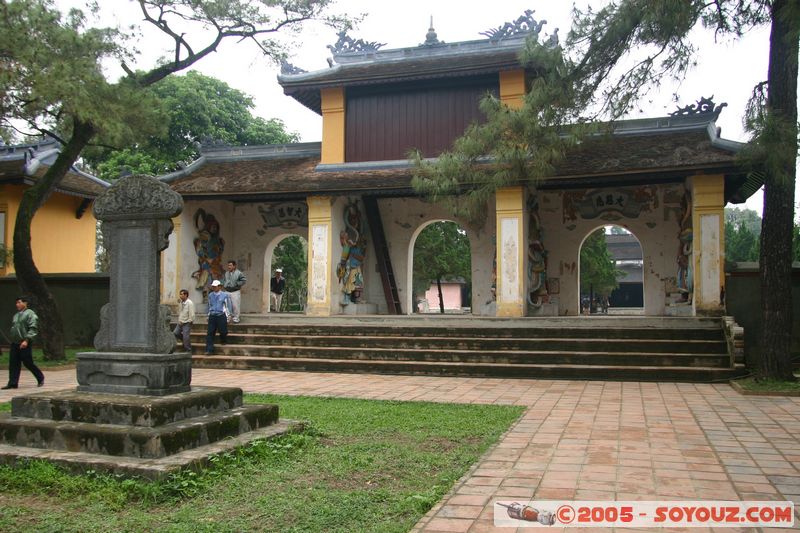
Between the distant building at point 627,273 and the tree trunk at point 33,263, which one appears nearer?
the tree trunk at point 33,263

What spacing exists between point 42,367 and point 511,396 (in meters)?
8.28

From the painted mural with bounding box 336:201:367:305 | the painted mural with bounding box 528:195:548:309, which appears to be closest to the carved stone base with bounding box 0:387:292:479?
the painted mural with bounding box 336:201:367:305

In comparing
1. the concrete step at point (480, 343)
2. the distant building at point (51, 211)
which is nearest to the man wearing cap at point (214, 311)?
the concrete step at point (480, 343)

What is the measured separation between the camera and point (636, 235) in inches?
614

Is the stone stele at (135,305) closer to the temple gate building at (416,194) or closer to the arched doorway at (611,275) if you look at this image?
the temple gate building at (416,194)

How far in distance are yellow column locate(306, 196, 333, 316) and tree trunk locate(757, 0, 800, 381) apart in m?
8.46

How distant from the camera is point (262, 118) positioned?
28.5 m

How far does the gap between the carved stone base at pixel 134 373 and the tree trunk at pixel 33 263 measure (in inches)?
305

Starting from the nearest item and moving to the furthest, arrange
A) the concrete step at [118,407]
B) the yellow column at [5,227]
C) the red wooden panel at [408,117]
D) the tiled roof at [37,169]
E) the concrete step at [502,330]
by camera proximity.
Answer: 1. the concrete step at [118,407]
2. the concrete step at [502,330]
3. the red wooden panel at [408,117]
4. the tiled roof at [37,169]
5. the yellow column at [5,227]

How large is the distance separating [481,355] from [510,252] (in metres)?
3.29

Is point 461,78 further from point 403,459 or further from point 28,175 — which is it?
point 403,459

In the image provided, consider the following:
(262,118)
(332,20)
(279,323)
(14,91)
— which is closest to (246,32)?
(332,20)

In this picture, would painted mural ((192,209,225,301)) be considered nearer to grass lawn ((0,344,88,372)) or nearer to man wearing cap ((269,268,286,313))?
man wearing cap ((269,268,286,313))

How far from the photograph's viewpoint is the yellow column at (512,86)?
14.9 m
